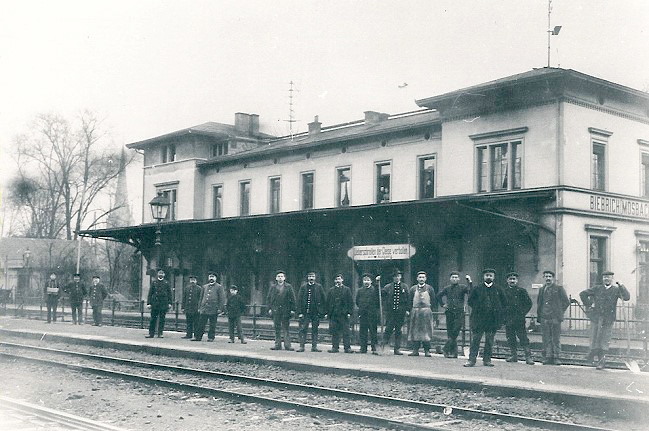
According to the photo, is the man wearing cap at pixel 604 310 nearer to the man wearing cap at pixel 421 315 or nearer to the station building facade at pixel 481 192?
the man wearing cap at pixel 421 315

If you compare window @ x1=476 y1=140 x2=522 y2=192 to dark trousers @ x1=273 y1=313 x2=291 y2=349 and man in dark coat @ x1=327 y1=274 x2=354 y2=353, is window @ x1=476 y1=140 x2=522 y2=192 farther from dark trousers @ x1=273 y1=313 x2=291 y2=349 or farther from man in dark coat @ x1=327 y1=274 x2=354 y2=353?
dark trousers @ x1=273 y1=313 x2=291 y2=349

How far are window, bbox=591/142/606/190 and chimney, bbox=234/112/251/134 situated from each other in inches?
843

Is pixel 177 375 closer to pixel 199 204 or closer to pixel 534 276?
pixel 534 276

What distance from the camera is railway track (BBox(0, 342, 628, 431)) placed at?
28.9ft

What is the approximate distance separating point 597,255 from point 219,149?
21157 mm

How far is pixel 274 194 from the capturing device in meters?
33.9

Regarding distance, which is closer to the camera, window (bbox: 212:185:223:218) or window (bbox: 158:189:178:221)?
window (bbox: 212:185:223:218)

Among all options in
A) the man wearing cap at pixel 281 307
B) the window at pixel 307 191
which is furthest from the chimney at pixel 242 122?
the man wearing cap at pixel 281 307

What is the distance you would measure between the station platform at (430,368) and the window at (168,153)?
20.8 meters

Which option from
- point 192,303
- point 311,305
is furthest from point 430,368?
point 192,303

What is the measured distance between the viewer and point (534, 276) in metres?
22.1

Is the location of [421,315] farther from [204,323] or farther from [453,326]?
[204,323]

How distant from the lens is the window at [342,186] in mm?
30211

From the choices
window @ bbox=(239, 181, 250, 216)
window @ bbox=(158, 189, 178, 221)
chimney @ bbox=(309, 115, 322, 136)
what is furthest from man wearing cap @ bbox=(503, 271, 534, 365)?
window @ bbox=(158, 189, 178, 221)
